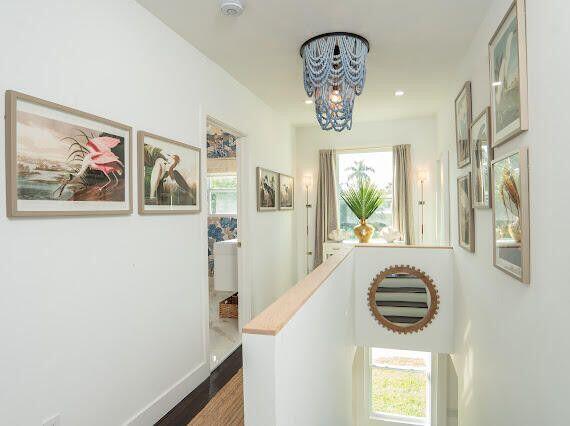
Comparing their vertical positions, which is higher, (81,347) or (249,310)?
(81,347)

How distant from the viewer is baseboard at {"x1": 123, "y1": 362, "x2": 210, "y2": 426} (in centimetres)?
221

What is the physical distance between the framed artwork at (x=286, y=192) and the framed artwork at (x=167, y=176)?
7.33 ft

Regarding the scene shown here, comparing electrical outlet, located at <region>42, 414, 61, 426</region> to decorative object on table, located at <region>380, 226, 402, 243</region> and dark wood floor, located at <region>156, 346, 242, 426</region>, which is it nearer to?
dark wood floor, located at <region>156, 346, 242, 426</region>

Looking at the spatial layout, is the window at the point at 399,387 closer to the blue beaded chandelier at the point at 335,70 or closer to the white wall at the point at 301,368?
the white wall at the point at 301,368

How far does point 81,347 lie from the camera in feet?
5.97

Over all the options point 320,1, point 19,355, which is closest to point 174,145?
point 320,1

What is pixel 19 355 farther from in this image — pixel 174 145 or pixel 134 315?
pixel 174 145

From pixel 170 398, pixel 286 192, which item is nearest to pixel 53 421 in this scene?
pixel 170 398

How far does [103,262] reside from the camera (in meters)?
1.97

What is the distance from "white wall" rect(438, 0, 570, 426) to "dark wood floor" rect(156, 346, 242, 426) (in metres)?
1.91

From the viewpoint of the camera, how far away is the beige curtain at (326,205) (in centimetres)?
580

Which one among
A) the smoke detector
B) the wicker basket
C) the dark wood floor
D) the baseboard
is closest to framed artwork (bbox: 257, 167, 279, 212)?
the wicker basket

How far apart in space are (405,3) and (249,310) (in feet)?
10.1

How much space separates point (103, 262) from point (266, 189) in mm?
2653
